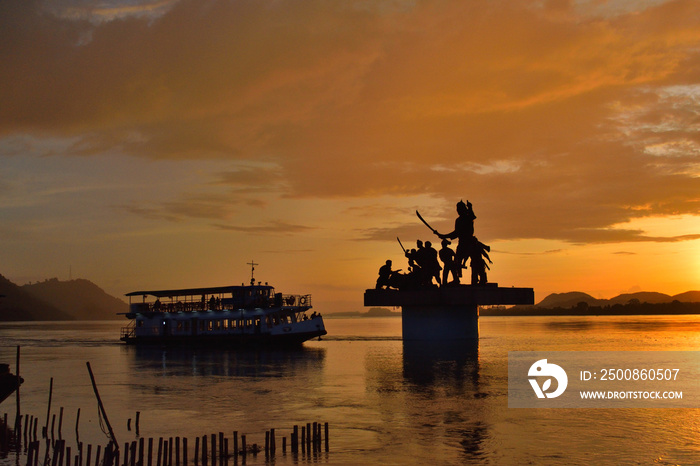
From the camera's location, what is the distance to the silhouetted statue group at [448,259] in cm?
6034

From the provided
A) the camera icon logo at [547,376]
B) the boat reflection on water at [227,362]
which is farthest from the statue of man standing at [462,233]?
the boat reflection on water at [227,362]

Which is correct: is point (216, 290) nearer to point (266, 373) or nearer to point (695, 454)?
point (266, 373)

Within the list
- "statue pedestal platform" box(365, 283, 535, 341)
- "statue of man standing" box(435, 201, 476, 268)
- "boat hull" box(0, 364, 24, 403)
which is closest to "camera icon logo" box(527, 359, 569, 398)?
"statue pedestal platform" box(365, 283, 535, 341)

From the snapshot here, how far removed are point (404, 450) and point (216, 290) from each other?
190 feet

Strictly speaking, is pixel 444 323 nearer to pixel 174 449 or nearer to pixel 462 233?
pixel 462 233

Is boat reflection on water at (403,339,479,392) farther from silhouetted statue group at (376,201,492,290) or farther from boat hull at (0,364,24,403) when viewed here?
boat hull at (0,364,24,403)

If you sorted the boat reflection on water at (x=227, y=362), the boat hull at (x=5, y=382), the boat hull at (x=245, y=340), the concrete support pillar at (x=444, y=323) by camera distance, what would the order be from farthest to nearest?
the boat hull at (x=245, y=340)
the concrete support pillar at (x=444, y=323)
the boat reflection on water at (x=227, y=362)
the boat hull at (x=5, y=382)

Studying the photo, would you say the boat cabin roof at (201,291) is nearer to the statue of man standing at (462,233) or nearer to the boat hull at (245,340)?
the boat hull at (245,340)

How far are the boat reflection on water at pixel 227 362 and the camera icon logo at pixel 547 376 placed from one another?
56.2ft

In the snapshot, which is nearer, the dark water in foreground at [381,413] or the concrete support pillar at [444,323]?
the dark water in foreground at [381,413]

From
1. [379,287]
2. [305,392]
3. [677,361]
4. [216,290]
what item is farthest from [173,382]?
[677,361]

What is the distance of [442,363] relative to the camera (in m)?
55.5

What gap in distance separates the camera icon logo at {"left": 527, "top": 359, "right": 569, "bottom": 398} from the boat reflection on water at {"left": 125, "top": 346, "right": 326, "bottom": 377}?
1714 centimetres

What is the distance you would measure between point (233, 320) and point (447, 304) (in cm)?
3365
